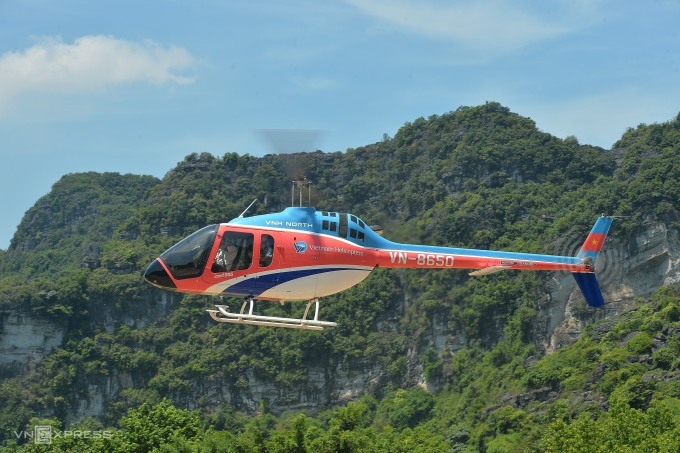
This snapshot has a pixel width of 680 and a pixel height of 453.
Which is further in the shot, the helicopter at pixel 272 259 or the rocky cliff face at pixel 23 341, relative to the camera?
the rocky cliff face at pixel 23 341

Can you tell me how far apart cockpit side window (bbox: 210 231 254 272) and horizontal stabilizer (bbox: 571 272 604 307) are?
25.5ft

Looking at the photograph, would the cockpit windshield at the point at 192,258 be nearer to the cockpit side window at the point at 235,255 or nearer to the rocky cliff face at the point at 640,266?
the cockpit side window at the point at 235,255

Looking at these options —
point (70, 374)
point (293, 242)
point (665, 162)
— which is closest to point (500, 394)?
point (665, 162)

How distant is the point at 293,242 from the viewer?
31.0 metres

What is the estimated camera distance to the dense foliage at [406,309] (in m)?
92.0

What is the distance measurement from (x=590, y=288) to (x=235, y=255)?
27.4 feet

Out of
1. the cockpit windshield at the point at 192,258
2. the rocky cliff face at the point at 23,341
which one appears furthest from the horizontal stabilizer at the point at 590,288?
the rocky cliff face at the point at 23,341

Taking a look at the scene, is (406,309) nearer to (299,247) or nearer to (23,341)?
(23,341)

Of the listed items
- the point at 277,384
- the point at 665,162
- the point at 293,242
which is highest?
the point at 665,162

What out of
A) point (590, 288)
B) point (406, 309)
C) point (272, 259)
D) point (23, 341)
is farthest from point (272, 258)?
point (23, 341)

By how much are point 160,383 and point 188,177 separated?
952 inches

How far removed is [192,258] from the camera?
30.9m

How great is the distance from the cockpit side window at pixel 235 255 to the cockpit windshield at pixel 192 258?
249 millimetres

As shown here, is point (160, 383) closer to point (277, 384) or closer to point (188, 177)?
point (277, 384)
